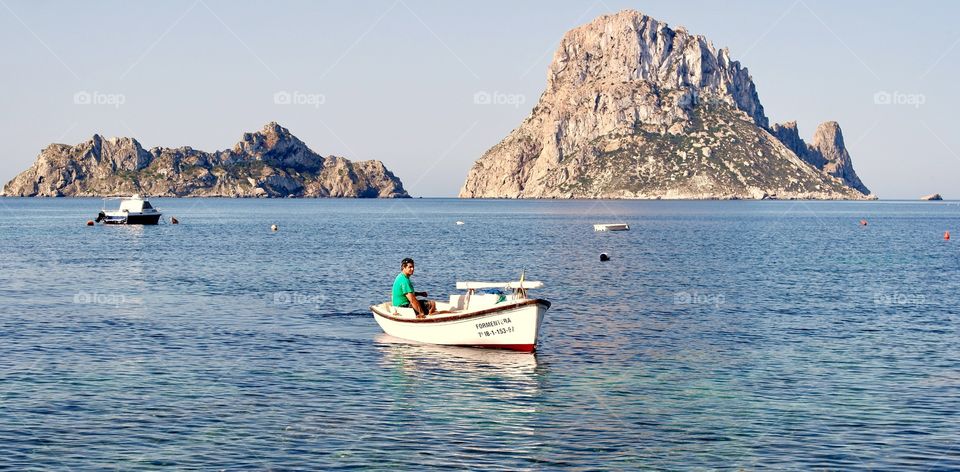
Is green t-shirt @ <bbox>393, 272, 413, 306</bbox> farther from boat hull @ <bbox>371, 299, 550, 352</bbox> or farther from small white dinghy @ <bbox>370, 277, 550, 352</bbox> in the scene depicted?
boat hull @ <bbox>371, 299, 550, 352</bbox>

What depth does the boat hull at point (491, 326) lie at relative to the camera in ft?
118

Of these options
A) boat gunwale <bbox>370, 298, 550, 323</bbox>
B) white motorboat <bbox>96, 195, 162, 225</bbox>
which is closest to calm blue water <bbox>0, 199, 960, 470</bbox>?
boat gunwale <bbox>370, 298, 550, 323</bbox>

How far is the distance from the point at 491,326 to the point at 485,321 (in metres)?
0.30

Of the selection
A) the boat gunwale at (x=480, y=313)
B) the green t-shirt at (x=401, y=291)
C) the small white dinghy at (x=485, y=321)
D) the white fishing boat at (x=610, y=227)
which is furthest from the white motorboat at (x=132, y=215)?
the boat gunwale at (x=480, y=313)

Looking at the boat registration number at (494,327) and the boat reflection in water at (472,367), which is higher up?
the boat registration number at (494,327)

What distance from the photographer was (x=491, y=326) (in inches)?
1442

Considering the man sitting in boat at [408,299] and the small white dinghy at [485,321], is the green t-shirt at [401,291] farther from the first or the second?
the small white dinghy at [485,321]

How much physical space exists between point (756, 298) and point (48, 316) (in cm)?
3906

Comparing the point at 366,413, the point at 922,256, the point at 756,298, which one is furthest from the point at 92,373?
the point at 922,256

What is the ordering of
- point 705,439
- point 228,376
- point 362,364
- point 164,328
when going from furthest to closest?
point 164,328 < point 362,364 < point 228,376 < point 705,439

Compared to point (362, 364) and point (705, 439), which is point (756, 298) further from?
point (705, 439)

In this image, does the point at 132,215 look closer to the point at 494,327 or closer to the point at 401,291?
the point at 401,291

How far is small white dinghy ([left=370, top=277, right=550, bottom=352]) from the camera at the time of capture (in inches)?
1415

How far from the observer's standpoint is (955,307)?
5316cm
